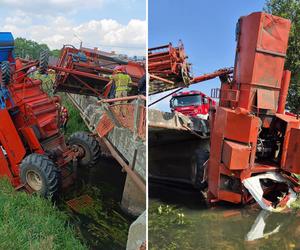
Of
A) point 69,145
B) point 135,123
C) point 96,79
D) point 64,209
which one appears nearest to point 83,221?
point 64,209

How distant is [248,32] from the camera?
595 centimetres

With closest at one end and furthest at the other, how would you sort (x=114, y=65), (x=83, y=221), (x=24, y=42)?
(x=83, y=221)
(x=24, y=42)
(x=114, y=65)

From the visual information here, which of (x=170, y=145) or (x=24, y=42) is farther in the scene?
(x=24, y=42)

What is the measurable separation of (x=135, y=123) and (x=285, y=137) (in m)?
2.46

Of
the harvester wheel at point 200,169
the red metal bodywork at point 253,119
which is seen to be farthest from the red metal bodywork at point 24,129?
the red metal bodywork at point 253,119

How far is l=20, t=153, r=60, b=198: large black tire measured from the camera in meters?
5.90

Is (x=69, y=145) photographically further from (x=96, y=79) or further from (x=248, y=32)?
(x=248, y=32)

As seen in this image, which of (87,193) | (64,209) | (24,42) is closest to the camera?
(64,209)

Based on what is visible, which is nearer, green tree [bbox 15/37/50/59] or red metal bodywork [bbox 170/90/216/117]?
green tree [bbox 15/37/50/59]

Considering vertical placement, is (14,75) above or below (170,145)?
above

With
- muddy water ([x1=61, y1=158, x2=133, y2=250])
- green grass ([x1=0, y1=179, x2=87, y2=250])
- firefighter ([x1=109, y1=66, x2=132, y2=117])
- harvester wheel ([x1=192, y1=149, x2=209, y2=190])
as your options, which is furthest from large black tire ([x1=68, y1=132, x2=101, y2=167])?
harvester wheel ([x1=192, y1=149, x2=209, y2=190])

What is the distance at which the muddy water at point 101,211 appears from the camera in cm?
512

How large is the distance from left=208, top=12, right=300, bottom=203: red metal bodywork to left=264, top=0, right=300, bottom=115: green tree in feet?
8.69

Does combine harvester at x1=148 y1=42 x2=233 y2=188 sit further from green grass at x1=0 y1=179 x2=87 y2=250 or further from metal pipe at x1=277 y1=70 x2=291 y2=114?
green grass at x1=0 y1=179 x2=87 y2=250
